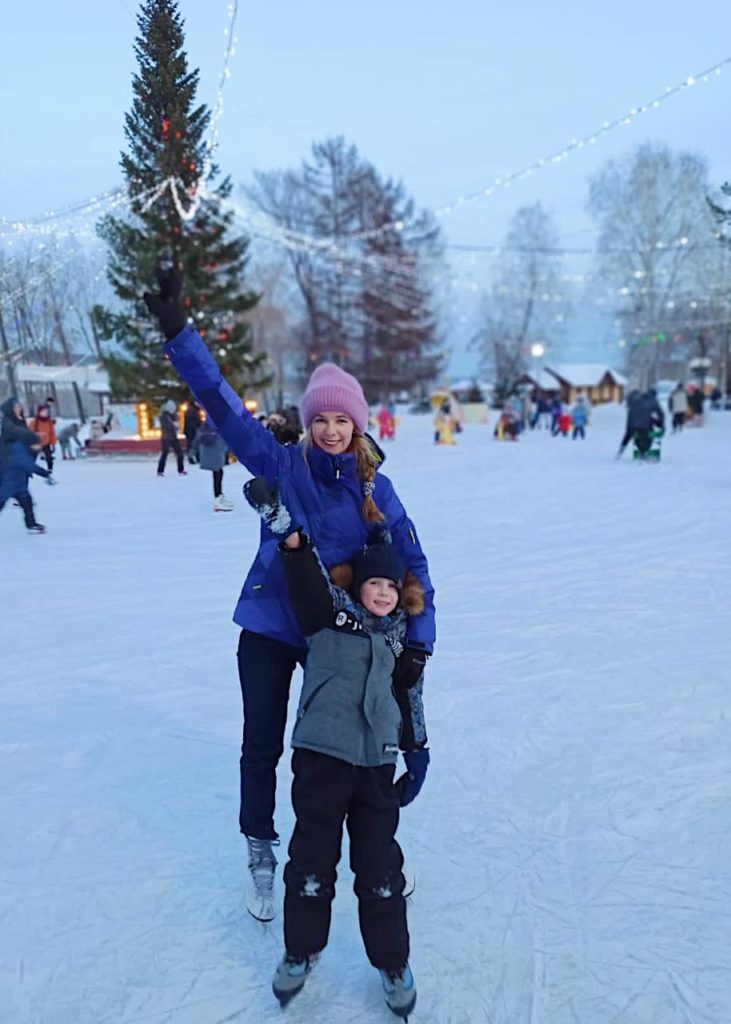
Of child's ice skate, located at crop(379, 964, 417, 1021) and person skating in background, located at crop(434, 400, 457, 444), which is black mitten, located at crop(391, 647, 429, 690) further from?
person skating in background, located at crop(434, 400, 457, 444)

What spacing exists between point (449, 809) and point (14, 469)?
7457 millimetres

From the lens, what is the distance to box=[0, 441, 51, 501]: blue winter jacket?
8.87 m

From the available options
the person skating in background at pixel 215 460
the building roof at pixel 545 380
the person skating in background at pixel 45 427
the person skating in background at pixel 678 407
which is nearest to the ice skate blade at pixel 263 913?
the person skating in background at pixel 215 460

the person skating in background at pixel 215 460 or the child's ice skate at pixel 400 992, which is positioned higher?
the person skating in background at pixel 215 460

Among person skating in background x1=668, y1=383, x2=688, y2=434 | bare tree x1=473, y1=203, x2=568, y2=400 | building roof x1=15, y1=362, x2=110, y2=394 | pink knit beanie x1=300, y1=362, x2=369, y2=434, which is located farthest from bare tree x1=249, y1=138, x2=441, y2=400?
pink knit beanie x1=300, y1=362, x2=369, y2=434

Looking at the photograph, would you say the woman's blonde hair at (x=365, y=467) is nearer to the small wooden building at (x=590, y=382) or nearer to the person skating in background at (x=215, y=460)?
the person skating in background at (x=215, y=460)

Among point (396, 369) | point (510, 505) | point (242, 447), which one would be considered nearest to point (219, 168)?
point (242, 447)

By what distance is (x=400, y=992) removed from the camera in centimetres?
198

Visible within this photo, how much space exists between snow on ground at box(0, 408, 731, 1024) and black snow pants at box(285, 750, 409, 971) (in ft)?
0.60

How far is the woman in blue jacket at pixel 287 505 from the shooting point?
2201 mm

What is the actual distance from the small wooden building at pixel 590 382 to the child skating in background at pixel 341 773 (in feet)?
170

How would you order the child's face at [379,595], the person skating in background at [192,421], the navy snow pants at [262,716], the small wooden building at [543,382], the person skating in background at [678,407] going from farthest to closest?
the small wooden building at [543,382] < the person skating in background at [678,407] < the person skating in background at [192,421] < the navy snow pants at [262,716] < the child's face at [379,595]

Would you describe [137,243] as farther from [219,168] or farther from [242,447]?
[242,447]

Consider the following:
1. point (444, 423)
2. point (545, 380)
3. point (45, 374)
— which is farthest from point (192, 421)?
point (545, 380)
